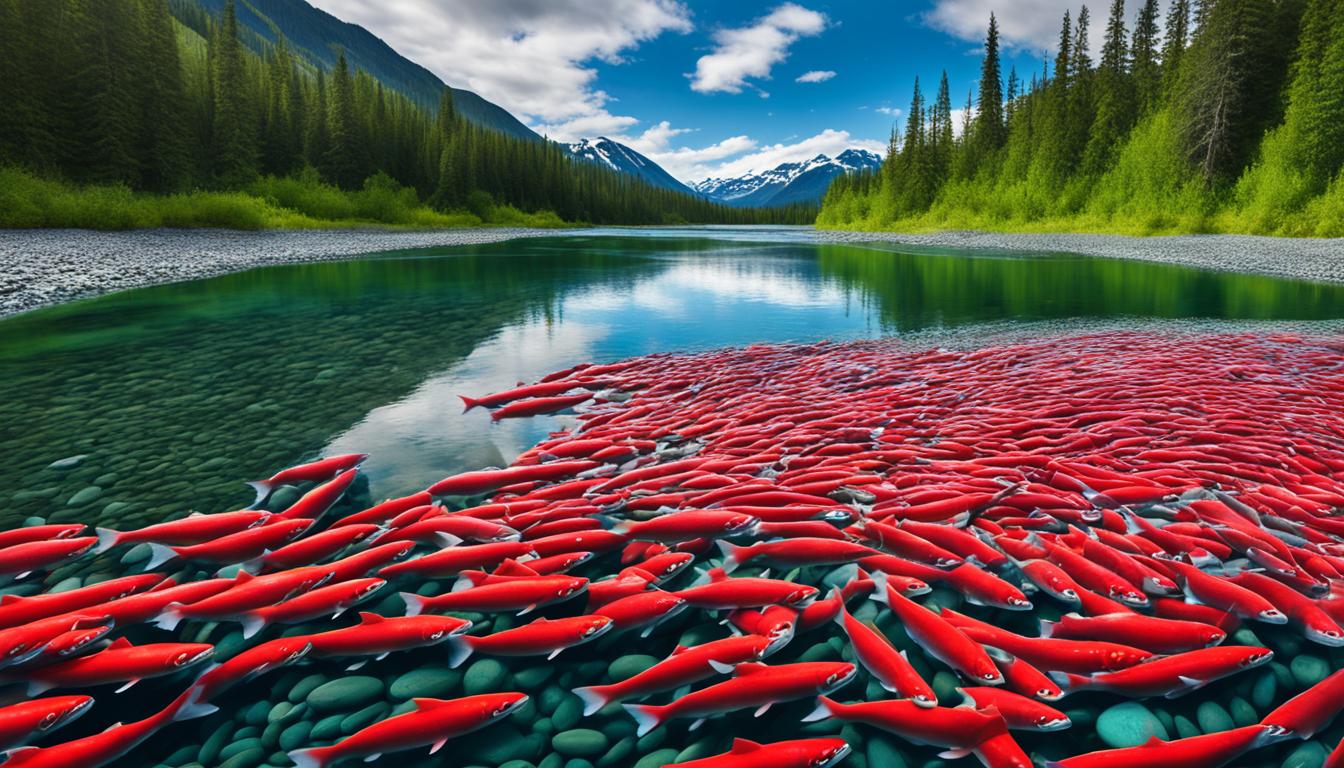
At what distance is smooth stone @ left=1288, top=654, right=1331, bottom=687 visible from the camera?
3289 millimetres

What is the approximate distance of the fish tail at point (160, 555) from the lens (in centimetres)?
459

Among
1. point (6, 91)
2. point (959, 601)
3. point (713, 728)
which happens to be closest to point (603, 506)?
point (713, 728)

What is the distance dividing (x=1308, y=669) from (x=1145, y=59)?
268ft

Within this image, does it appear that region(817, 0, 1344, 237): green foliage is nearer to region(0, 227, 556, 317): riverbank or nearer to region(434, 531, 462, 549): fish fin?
region(434, 531, 462, 549): fish fin

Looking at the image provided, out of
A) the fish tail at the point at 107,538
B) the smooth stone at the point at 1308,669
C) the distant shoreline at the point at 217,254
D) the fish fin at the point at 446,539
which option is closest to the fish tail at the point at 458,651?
the fish fin at the point at 446,539

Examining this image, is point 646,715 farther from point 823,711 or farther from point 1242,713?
point 1242,713

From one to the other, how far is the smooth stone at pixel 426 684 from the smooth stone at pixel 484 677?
7cm

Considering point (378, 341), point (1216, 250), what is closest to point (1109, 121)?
point (1216, 250)

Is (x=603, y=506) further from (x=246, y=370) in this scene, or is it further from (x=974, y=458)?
(x=246, y=370)

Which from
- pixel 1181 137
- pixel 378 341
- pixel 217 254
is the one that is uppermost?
pixel 1181 137

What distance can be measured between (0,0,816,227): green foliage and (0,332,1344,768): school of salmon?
136 feet

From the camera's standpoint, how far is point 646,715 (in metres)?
3.05

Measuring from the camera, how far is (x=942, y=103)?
289ft

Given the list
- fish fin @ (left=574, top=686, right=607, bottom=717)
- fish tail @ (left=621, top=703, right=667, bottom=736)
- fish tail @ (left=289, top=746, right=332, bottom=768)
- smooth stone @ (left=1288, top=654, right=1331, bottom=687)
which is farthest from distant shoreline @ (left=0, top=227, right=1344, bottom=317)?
smooth stone @ (left=1288, top=654, right=1331, bottom=687)
